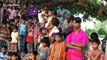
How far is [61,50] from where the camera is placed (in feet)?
30.8

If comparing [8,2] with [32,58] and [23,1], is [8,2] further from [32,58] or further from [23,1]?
[32,58]

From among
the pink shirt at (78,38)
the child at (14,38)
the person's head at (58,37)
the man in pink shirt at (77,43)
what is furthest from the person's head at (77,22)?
the child at (14,38)

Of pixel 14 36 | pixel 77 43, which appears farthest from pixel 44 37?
pixel 14 36

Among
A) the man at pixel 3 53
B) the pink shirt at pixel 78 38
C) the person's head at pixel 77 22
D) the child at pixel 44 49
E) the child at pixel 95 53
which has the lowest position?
the man at pixel 3 53

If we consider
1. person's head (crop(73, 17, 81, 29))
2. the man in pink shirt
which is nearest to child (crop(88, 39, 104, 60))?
the man in pink shirt

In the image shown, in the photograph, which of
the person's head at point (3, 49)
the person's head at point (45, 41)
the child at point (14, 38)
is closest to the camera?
the person's head at point (45, 41)

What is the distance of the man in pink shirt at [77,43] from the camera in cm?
895

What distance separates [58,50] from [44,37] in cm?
108

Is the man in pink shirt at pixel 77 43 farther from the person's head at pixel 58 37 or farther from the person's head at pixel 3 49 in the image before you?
the person's head at pixel 3 49

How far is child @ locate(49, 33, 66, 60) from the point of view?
9.38 m

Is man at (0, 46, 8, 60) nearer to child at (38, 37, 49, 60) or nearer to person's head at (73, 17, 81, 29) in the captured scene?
child at (38, 37, 49, 60)

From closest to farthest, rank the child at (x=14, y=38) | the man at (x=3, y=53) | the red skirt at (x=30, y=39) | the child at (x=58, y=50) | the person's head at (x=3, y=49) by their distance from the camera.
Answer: the child at (x=58, y=50), the man at (x=3, y=53), the person's head at (x=3, y=49), the red skirt at (x=30, y=39), the child at (x=14, y=38)

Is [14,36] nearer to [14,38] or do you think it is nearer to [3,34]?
[14,38]

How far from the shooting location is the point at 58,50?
944cm
